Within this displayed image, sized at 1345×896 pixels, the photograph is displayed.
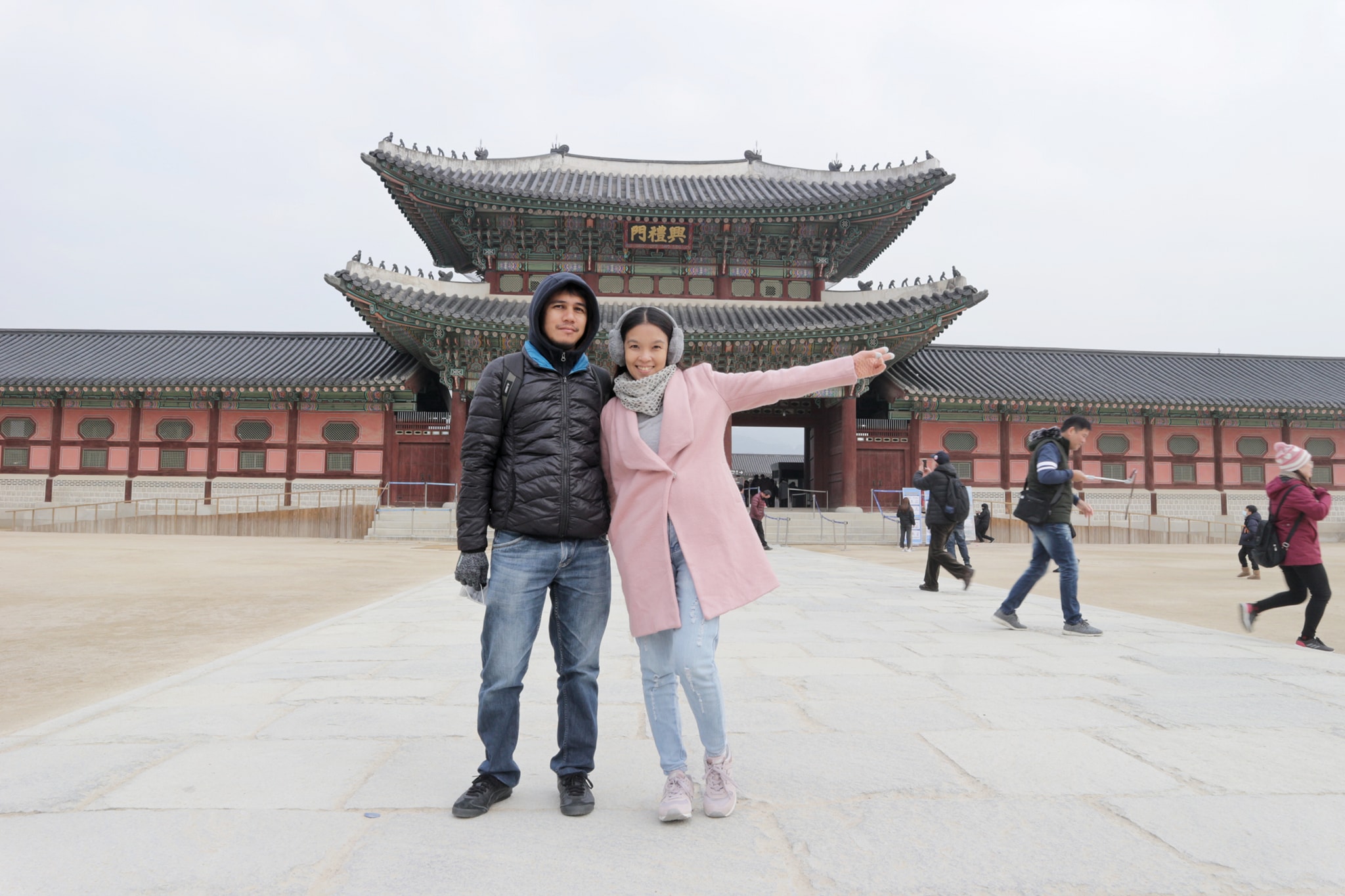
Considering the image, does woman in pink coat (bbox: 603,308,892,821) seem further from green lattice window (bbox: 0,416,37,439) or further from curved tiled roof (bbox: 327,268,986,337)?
green lattice window (bbox: 0,416,37,439)

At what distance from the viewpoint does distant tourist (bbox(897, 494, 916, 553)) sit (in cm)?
1625

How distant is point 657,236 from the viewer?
19.6 meters

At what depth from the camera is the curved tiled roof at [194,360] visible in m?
19.1

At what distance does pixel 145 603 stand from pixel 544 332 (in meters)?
6.31

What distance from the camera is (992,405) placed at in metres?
20.3

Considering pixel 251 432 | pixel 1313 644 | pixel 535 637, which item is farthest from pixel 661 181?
pixel 535 637

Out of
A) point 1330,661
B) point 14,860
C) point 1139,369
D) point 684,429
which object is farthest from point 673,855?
point 1139,369

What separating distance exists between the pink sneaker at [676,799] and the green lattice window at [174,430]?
21.0m

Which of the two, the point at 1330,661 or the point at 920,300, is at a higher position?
the point at 920,300

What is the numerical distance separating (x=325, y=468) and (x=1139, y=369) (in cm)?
2167

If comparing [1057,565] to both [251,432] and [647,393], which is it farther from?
[251,432]

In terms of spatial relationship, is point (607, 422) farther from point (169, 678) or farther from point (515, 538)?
point (169, 678)

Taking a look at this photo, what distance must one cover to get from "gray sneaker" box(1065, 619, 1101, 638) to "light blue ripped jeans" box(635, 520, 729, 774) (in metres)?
4.13

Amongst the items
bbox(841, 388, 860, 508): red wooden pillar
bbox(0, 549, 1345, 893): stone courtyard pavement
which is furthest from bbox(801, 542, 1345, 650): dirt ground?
bbox(0, 549, 1345, 893): stone courtyard pavement
